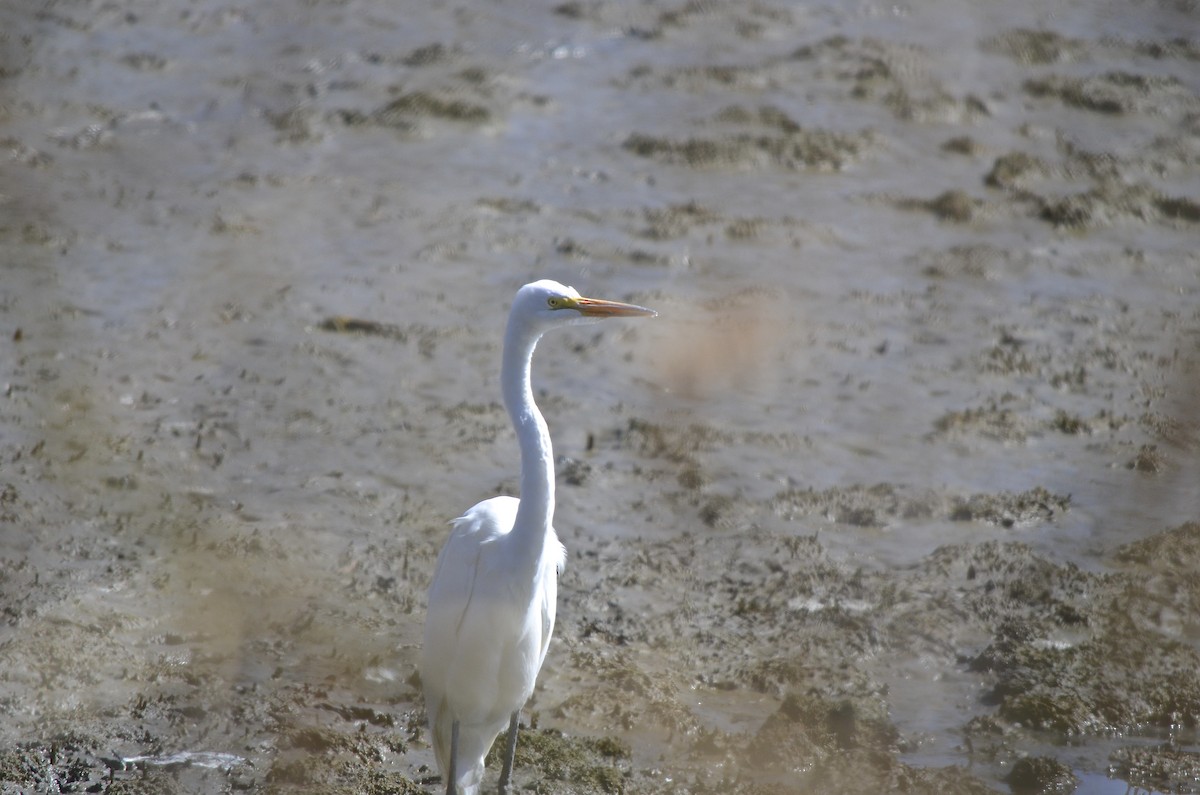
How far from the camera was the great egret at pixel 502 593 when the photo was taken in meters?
3.83

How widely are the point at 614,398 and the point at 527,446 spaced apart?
9.64ft

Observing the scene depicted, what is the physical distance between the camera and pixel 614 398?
6.68m

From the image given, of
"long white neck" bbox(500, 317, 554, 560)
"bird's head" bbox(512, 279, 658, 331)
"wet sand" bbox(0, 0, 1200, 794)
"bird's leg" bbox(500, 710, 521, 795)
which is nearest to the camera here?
"long white neck" bbox(500, 317, 554, 560)

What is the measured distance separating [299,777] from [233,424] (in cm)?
236

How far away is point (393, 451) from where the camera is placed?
6098 millimetres

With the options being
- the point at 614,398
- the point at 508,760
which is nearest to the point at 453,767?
the point at 508,760

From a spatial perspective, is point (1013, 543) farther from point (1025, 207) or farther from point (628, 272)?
point (1025, 207)

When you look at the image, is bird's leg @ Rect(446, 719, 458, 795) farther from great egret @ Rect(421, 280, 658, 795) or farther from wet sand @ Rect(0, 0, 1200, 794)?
wet sand @ Rect(0, 0, 1200, 794)

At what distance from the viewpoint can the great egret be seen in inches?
151

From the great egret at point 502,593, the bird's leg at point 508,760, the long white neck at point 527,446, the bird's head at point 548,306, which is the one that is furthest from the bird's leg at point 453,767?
the bird's head at point 548,306

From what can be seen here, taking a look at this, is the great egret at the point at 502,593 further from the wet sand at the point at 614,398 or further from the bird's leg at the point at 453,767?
the wet sand at the point at 614,398

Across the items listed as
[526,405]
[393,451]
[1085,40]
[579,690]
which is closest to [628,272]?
[393,451]

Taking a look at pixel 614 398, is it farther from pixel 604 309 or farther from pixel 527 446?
pixel 527 446

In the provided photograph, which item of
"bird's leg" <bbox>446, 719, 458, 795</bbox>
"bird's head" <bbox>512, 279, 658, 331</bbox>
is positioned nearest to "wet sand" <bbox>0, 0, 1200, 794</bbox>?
"bird's leg" <bbox>446, 719, 458, 795</bbox>
